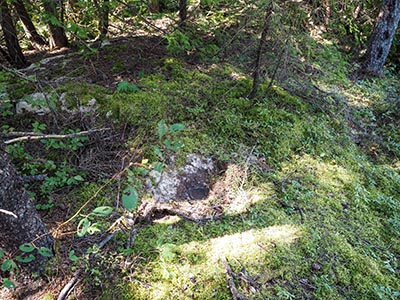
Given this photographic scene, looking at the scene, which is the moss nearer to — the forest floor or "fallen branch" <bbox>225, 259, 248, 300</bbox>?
the forest floor

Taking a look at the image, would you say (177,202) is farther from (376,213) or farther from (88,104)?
(376,213)

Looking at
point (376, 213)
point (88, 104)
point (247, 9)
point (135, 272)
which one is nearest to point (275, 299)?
point (135, 272)

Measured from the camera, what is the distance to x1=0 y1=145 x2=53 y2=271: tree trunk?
1891 mm

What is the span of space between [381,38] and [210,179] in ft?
21.5

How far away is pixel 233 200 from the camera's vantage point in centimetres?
330

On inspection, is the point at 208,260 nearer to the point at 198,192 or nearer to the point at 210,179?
the point at 198,192

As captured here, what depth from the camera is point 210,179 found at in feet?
11.7

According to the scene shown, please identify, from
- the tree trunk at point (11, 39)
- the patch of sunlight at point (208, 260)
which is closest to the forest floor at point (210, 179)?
the patch of sunlight at point (208, 260)

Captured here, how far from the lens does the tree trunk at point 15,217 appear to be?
1891mm

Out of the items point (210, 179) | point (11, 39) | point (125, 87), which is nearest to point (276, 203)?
point (210, 179)

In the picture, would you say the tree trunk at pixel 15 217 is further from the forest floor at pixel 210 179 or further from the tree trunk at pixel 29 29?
the tree trunk at pixel 29 29

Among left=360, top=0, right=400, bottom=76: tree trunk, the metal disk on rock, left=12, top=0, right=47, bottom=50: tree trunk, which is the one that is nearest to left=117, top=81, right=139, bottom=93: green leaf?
the metal disk on rock

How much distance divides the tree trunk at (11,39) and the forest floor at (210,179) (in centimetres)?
43

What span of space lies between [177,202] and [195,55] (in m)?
3.47
